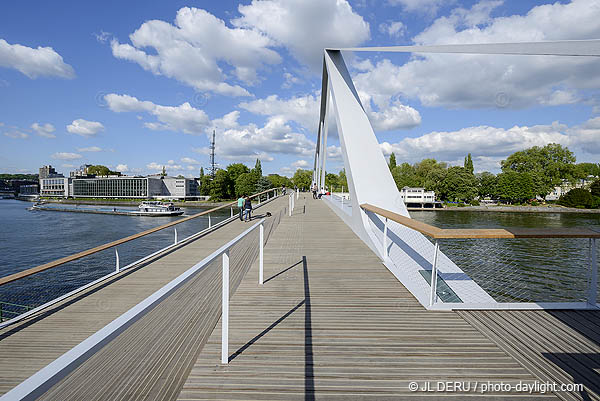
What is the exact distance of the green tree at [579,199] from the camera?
51.0 meters

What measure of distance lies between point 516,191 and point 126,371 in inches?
2616

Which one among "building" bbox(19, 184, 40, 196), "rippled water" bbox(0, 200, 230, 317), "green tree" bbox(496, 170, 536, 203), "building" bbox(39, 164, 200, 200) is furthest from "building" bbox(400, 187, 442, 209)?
"building" bbox(19, 184, 40, 196)

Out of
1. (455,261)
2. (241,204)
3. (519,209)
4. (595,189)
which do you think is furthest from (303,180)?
(455,261)

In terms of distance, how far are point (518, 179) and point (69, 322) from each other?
67.5 m

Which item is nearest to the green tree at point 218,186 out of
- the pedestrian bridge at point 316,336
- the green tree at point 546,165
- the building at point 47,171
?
the green tree at point 546,165

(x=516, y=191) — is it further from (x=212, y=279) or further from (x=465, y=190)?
(x=212, y=279)

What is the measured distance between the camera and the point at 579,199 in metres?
51.7

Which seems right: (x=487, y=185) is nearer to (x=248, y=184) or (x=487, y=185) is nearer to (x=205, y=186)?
(x=248, y=184)

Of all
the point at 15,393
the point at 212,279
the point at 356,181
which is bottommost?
the point at 212,279

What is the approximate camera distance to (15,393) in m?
0.60

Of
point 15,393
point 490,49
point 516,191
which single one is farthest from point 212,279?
point 516,191

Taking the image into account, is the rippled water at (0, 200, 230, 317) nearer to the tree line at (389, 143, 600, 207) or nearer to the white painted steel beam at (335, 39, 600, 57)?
the white painted steel beam at (335, 39, 600, 57)

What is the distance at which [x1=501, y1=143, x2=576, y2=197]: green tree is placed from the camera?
184 feet

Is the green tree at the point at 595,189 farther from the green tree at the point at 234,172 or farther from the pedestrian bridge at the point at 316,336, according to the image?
the green tree at the point at 234,172
